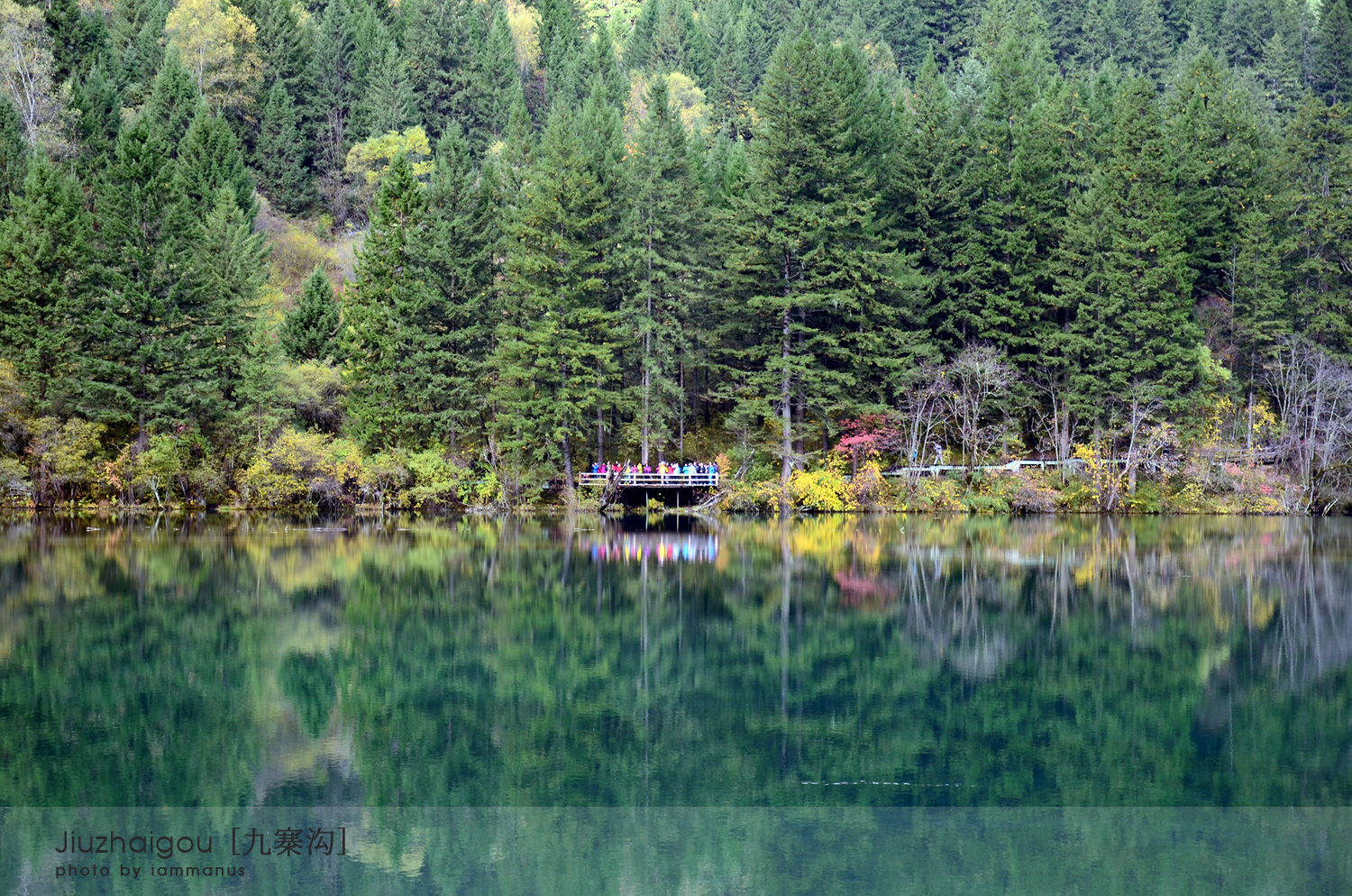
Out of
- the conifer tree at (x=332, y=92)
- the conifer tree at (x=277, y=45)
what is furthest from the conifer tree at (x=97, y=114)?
the conifer tree at (x=332, y=92)

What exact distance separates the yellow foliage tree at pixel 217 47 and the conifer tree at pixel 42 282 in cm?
2339

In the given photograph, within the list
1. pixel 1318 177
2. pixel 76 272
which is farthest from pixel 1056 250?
pixel 76 272

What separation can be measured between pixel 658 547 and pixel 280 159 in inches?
1640

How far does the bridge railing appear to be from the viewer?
46.4 metres

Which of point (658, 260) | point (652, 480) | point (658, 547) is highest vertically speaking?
point (658, 260)

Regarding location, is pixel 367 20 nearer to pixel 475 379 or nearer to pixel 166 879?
pixel 475 379

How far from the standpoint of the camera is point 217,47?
6600cm

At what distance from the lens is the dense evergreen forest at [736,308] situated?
4397 cm

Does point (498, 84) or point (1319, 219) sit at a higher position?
point (498, 84)

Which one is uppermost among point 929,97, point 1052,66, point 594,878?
point 1052,66

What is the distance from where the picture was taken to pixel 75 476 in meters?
42.8

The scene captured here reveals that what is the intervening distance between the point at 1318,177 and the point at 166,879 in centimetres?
5141

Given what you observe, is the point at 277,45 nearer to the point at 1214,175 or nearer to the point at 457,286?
the point at 457,286

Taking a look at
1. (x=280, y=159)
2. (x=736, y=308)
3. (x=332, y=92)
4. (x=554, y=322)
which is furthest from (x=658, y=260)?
(x=332, y=92)
